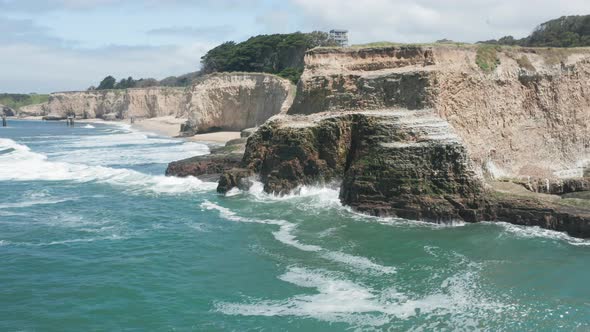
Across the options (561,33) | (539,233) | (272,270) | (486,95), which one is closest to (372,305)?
(272,270)

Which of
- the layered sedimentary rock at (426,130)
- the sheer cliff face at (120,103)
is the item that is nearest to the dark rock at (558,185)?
the layered sedimentary rock at (426,130)

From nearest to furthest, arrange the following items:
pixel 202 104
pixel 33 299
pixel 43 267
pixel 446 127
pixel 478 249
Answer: pixel 33 299, pixel 43 267, pixel 478 249, pixel 446 127, pixel 202 104

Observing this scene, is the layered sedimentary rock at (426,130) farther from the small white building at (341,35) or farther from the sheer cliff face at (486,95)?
the small white building at (341,35)

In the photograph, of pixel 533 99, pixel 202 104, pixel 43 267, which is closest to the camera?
pixel 43 267

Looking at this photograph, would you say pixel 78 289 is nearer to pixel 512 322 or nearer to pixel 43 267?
pixel 43 267

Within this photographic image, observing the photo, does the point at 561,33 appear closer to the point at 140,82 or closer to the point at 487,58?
the point at 487,58

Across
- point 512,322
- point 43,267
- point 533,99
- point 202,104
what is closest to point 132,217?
point 43,267
